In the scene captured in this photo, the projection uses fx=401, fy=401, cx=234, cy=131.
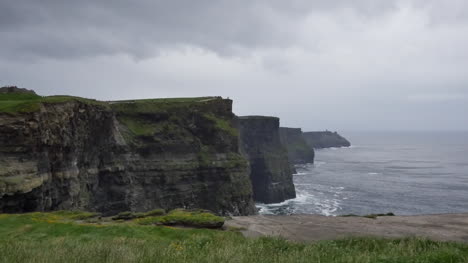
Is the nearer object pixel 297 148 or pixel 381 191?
pixel 381 191

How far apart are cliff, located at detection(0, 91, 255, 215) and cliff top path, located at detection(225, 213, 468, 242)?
90.0 ft

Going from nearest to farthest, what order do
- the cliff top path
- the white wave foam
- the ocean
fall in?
the cliff top path < the ocean < the white wave foam

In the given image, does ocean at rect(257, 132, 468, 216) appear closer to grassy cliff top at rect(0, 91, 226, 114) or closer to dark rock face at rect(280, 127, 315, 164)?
dark rock face at rect(280, 127, 315, 164)

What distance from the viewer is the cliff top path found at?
19092mm

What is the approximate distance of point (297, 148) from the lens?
189 metres

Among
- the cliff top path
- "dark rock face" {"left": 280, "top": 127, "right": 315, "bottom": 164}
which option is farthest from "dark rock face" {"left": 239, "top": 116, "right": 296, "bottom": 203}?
the cliff top path

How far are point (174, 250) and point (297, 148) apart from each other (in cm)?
18060

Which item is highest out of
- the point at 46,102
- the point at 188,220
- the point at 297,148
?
the point at 46,102

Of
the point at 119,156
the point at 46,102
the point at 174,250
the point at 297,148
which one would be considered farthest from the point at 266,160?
the point at 174,250

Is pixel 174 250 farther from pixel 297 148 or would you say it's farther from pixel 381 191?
pixel 297 148

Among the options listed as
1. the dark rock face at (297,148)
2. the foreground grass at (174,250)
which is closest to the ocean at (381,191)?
the dark rock face at (297,148)

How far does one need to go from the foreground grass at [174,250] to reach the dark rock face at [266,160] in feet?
307

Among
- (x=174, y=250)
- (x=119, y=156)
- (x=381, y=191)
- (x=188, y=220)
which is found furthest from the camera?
(x=381, y=191)

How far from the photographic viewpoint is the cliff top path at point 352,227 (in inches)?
752
